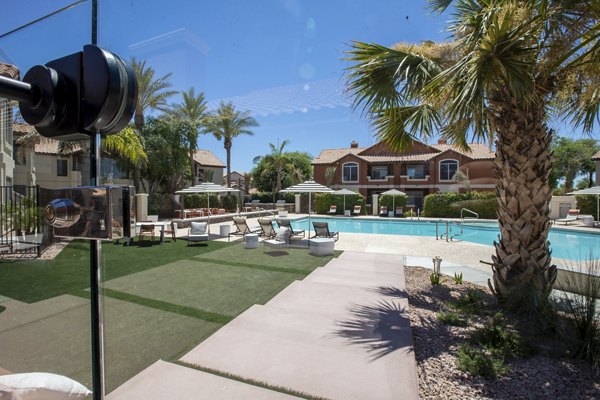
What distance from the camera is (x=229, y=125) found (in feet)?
112

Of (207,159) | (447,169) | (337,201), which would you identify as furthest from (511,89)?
(207,159)

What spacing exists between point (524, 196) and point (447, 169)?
34.8m

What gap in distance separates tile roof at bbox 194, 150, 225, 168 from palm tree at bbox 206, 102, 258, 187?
25.1 ft

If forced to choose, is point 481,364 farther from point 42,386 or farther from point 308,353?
point 42,386

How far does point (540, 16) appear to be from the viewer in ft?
14.4

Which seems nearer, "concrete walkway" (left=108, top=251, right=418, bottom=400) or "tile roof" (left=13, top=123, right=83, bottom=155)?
"tile roof" (left=13, top=123, right=83, bottom=155)

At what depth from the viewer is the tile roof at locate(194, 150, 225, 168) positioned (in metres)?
41.9

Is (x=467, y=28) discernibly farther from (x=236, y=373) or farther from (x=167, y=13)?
(x=236, y=373)

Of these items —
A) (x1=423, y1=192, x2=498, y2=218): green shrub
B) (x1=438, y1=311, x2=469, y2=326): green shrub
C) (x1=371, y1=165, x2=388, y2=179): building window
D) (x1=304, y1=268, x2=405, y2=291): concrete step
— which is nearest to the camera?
(x1=438, y1=311, x2=469, y2=326): green shrub

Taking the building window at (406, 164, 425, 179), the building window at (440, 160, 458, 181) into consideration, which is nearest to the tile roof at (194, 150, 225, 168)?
the building window at (406, 164, 425, 179)

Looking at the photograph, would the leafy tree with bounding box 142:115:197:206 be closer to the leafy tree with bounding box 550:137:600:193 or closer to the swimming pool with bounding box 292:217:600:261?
the swimming pool with bounding box 292:217:600:261

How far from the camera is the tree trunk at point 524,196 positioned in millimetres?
5500

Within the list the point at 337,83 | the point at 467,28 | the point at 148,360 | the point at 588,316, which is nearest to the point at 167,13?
the point at 148,360

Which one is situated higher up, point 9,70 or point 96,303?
point 9,70
